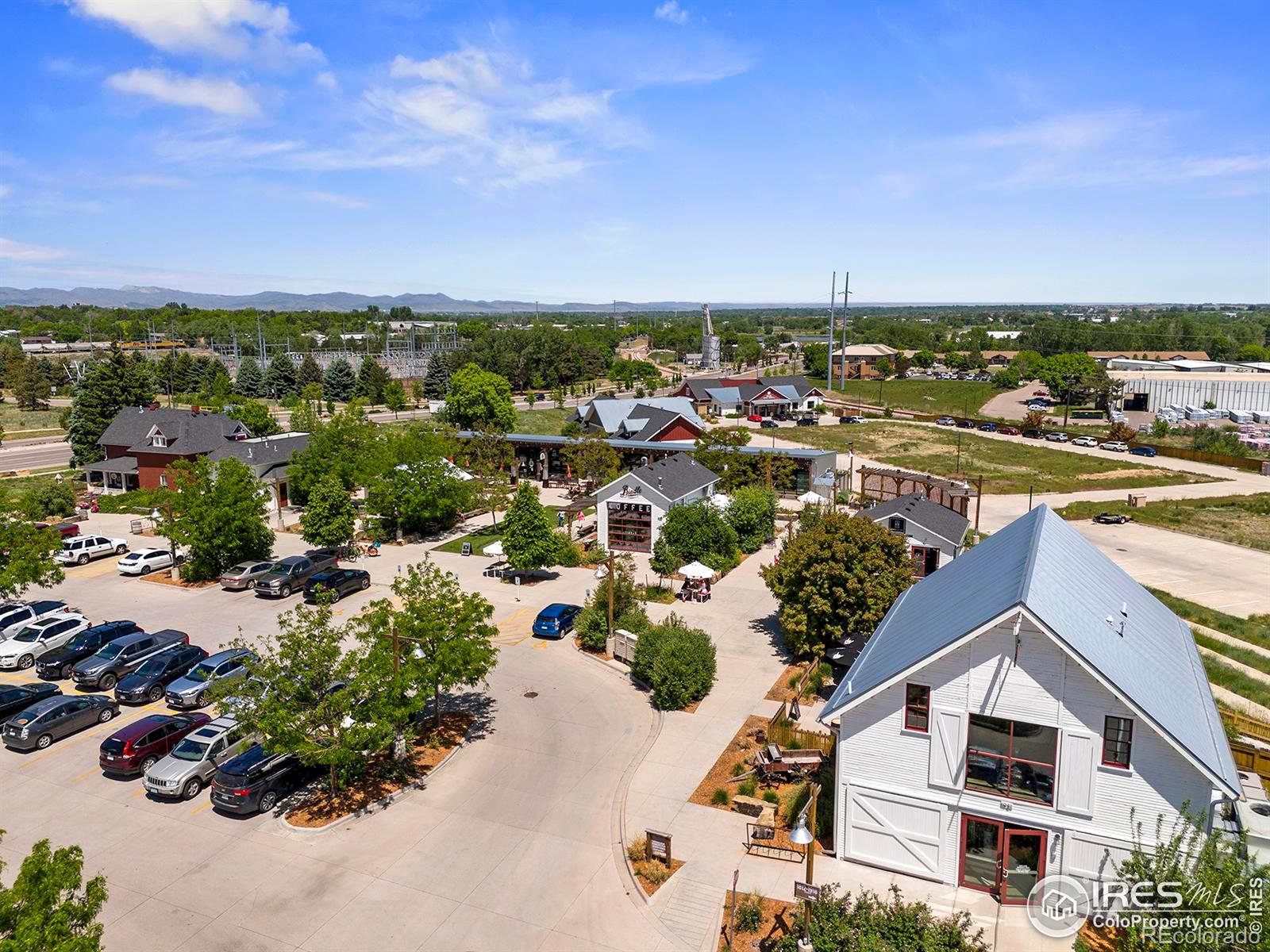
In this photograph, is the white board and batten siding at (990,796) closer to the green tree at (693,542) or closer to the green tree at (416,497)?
the green tree at (693,542)

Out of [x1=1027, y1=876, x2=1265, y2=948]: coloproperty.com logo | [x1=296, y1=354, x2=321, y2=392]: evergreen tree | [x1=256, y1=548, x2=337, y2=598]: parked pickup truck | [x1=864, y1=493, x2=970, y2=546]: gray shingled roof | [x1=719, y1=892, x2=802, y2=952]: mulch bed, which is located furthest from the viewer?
[x1=296, y1=354, x2=321, y2=392]: evergreen tree

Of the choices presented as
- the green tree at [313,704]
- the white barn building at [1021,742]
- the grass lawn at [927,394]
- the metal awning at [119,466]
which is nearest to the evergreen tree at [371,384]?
the metal awning at [119,466]

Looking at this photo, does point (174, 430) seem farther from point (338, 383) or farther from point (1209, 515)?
point (1209, 515)

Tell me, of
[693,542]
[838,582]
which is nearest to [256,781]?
Answer: [838,582]

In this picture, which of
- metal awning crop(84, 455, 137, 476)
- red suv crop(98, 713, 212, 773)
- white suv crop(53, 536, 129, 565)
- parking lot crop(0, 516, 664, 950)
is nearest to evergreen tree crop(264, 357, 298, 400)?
metal awning crop(84, 455, 137, 476)

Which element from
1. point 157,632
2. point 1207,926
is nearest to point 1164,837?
point 1207,926

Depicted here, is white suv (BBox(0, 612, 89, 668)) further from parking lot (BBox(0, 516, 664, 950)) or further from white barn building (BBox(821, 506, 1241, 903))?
white barn building (BBox(821, 506, 1241, 903))
